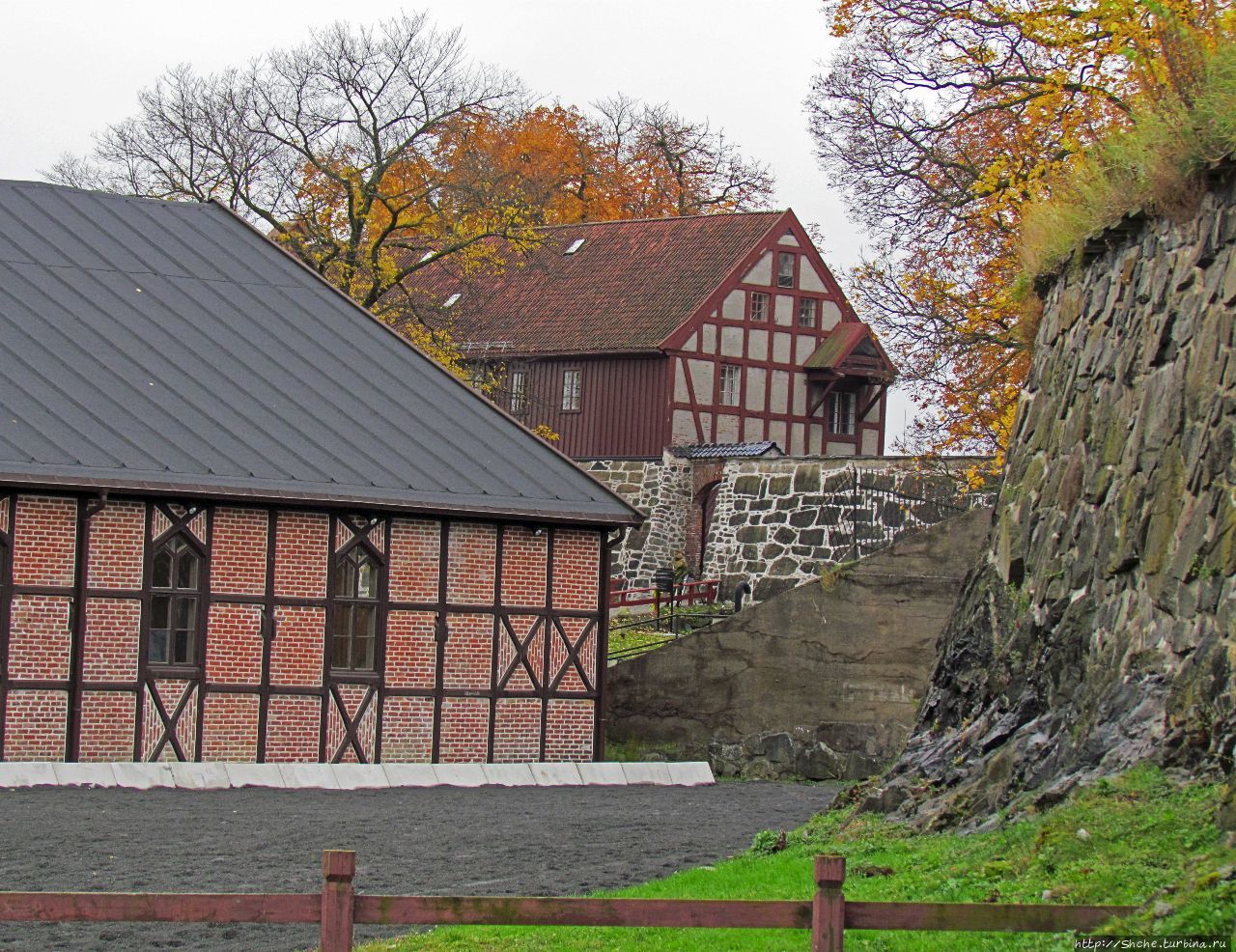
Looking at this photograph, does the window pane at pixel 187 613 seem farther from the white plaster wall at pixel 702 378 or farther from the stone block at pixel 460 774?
the white plaster wall at pixel 702 378

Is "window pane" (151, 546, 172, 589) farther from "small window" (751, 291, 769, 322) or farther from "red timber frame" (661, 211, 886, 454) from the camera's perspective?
"small window" (751, 291, 769, 322)

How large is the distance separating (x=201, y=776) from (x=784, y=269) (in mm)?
24607

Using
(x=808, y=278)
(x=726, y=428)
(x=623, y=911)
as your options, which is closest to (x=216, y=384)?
(x=623, y=911)

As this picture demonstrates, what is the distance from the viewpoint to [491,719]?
867 inches

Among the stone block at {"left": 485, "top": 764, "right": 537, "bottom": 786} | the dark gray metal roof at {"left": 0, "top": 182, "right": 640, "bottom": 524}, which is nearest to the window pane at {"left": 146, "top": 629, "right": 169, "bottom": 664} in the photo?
the dark gray metal roof at {"left": 0, "top": 182, "right": 640, "bottom": 524}

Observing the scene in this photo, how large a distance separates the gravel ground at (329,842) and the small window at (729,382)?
20.7 meters

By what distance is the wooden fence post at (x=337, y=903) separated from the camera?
7.29 metres

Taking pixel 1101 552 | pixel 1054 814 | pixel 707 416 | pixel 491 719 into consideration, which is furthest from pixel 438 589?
pixel 707 416

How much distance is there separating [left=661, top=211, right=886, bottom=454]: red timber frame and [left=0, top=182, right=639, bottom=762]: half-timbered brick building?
15.5 meters

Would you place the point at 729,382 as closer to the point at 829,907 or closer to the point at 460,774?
the point at 460,774

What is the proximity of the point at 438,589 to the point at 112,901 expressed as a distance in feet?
47.5

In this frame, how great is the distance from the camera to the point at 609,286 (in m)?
41.1

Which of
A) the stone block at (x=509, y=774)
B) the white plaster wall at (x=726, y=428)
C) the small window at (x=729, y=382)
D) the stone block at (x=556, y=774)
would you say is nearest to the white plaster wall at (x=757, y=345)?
the small window at (x=729, y=382)

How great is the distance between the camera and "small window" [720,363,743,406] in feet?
132
